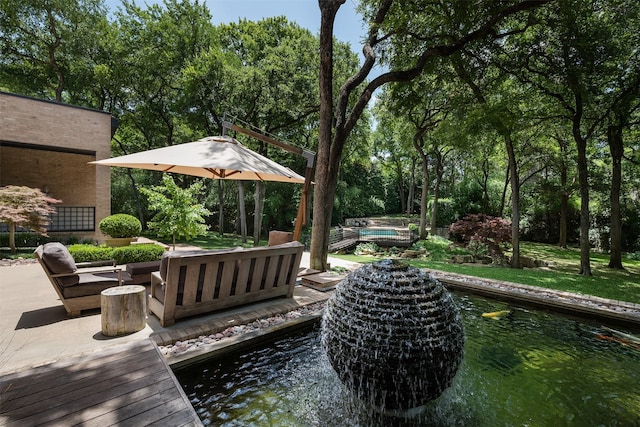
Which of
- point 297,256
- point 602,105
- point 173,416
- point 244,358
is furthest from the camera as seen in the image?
point 602,105

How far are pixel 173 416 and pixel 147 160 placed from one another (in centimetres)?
444

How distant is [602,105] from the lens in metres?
9.05

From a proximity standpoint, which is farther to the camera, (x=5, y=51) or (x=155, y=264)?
(x=5, y=51)

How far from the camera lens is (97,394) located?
222 centimetres

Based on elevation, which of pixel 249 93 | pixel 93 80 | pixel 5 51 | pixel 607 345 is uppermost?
pixel 5 51

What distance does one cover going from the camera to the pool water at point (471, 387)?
250 cm

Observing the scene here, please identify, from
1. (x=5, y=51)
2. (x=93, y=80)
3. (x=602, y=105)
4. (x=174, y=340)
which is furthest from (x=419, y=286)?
(x=5, y=51)

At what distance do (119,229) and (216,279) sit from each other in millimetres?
8027

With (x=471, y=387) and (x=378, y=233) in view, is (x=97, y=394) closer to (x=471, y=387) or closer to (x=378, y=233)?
(x=471, y=387)

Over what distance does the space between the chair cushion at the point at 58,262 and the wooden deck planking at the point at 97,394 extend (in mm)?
1647

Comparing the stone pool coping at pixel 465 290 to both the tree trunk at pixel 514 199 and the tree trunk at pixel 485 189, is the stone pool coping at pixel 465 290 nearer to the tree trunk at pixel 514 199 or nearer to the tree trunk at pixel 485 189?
the tree trunk at pixel 514 199

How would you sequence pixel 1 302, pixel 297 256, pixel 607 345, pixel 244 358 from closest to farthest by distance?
pixel 244 358, pixel 607 345, pixel 1 302, pixel 297 256

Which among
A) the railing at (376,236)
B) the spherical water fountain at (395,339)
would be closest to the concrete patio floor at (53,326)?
the spherical water fountain at (395,339)

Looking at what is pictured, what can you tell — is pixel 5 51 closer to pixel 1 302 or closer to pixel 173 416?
pixel 1 302
